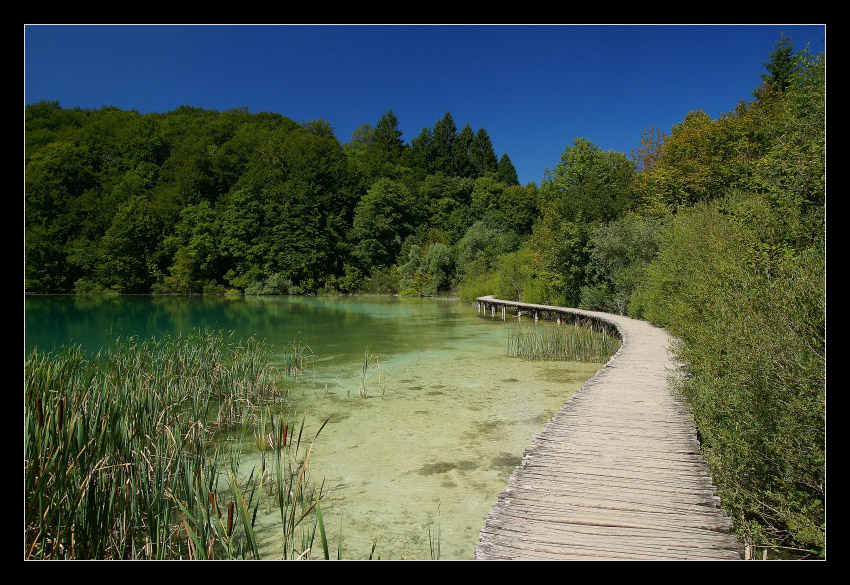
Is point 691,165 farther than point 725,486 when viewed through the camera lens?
Yes

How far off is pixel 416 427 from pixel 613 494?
11.4ft

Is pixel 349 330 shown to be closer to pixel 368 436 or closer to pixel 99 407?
pixel 368 436

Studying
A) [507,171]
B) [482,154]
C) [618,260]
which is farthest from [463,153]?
[618,260]

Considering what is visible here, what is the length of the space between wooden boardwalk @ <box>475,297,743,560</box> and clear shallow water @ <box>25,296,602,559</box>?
0.74m

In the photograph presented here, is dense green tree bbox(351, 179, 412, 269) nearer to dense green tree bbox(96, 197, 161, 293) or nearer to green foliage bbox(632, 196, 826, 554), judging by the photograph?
dense green tree bbox(96, 197, 161, 293)

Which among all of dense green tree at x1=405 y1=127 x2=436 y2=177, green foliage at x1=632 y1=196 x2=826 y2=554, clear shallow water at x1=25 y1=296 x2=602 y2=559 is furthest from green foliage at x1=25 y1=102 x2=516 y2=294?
green foliage at x1=632 y1=196 x2=826 y2=554

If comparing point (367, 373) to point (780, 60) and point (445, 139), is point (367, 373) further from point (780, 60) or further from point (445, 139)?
point (445, 139)

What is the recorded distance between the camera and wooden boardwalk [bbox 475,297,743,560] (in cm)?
261

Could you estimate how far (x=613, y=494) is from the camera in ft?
10.4

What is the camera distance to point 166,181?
4734 cm

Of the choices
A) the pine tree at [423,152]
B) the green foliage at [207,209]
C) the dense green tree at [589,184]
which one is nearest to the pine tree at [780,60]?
the dense green tree at [589,184]

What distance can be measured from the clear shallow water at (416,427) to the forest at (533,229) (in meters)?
1.95

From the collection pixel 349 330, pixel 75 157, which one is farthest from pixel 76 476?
pixel 75 157
